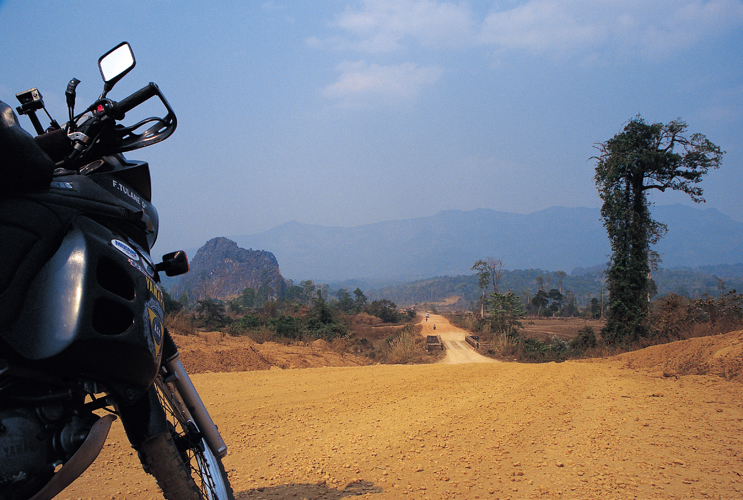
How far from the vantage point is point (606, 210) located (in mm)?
19047

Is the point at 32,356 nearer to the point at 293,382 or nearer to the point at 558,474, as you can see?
the point at 558,474

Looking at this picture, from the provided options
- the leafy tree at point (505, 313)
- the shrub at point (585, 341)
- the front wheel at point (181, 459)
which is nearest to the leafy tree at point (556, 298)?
the leafy tree at point (505, 313)

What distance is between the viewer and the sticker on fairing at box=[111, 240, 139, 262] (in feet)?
5.67

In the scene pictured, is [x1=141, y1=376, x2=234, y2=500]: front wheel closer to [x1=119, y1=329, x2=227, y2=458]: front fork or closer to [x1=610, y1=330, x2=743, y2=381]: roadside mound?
[x1=119, y1=329, x2=227, y2=458]: front fork

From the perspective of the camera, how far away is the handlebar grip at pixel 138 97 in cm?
217

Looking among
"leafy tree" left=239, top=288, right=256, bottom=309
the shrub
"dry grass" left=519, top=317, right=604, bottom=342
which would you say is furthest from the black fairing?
"leafy tree" left=239, top=288, right=256, bottom=309

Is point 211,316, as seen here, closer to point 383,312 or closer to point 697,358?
point 697,358

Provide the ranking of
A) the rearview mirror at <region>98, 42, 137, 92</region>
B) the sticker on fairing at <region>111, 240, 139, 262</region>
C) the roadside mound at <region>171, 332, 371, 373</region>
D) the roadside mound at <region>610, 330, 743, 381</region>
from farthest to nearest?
1. the roadside mound at <region>171, 332, 371, 373</region>
2. the roadside mound at <region>610, 330, 743, 381</region>
3. the rearview mirror at <region>98, 42, 137, 92</region>
4. the sticker on fairing at <region>111, 240, 139, 262</region>

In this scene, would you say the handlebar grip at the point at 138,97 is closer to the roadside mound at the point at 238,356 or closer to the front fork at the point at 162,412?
the front fork at the point at 162,412

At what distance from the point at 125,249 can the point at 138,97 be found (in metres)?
0.92

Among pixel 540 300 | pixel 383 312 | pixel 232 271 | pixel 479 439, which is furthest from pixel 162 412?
pixel 232 271

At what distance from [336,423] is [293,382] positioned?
9.50 ft

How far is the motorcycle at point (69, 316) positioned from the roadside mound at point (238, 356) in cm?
800

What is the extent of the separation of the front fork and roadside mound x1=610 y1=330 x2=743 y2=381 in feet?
25.8
